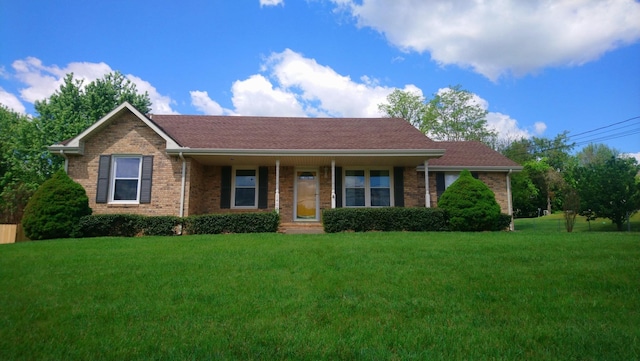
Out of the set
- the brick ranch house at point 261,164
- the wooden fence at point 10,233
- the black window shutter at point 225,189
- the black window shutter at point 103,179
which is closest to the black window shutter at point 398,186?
the brick ranch house at point 261,164

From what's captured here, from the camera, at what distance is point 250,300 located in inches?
161

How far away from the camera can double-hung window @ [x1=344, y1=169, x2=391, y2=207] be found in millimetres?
15172

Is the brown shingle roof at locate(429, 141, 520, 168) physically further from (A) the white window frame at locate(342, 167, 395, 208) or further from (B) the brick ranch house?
(A) the white window frame at locate(342, 167, 395, 208)

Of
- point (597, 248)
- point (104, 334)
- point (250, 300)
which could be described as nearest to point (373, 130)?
point (597, 248)

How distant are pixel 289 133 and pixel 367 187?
3.91 m

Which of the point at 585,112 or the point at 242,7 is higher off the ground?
the point at 242,7

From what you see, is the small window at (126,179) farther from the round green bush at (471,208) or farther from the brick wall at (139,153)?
the round green bush at (471,208)

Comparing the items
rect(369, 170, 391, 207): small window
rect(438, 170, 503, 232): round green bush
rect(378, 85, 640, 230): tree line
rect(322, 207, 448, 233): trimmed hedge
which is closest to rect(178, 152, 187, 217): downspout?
rect(322, 207, 448, 233): trimmed hedge

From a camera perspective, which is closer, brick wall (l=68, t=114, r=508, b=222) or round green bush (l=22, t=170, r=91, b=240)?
round green bush (l=22, t=170, r=91, b=240)

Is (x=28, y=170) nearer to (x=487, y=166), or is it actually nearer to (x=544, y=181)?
(x=487, y=166)

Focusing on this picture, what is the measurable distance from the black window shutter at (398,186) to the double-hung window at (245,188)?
5.50m

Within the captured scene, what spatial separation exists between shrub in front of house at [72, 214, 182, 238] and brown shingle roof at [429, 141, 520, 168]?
404 inches

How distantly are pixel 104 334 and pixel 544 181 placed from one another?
39.2m

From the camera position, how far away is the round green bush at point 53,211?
10.9 m
